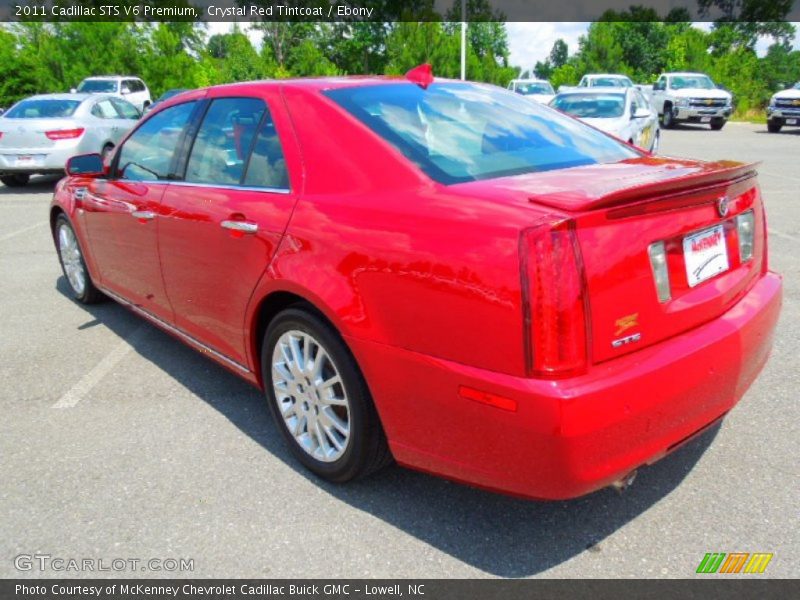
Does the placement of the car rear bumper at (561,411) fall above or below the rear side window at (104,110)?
below

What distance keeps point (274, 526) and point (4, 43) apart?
3837 centimetres

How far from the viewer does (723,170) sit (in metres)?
2.41

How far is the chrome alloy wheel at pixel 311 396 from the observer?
9.09ft

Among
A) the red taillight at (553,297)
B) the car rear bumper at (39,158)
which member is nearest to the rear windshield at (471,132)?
the red taillight at (553,297)

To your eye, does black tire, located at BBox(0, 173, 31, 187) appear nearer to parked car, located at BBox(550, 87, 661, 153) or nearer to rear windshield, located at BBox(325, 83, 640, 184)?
parked car, located at BBox(550, 87, 661, 153)

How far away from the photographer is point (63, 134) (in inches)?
466

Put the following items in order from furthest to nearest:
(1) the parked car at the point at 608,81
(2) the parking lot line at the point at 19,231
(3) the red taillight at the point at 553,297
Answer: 1. (1) the parked car at the point at 608,81
2. (2) the parking lot line at the point at 19,231
3. (3) the red taillight at the point at 553,297

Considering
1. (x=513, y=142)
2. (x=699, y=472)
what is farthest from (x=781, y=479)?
(x=513, y=142)

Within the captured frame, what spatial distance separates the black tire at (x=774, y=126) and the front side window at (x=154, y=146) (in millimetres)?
22921

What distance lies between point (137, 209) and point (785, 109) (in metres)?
22.9

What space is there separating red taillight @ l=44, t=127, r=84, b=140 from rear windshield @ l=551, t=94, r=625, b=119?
8.67m

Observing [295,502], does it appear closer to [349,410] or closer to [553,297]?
[349,410]

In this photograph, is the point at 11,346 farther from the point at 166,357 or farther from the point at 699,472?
the point at 699,472

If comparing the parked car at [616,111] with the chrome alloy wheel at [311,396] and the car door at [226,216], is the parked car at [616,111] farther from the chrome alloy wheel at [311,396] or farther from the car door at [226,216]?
the chrome alloy wheel at [311,396]
